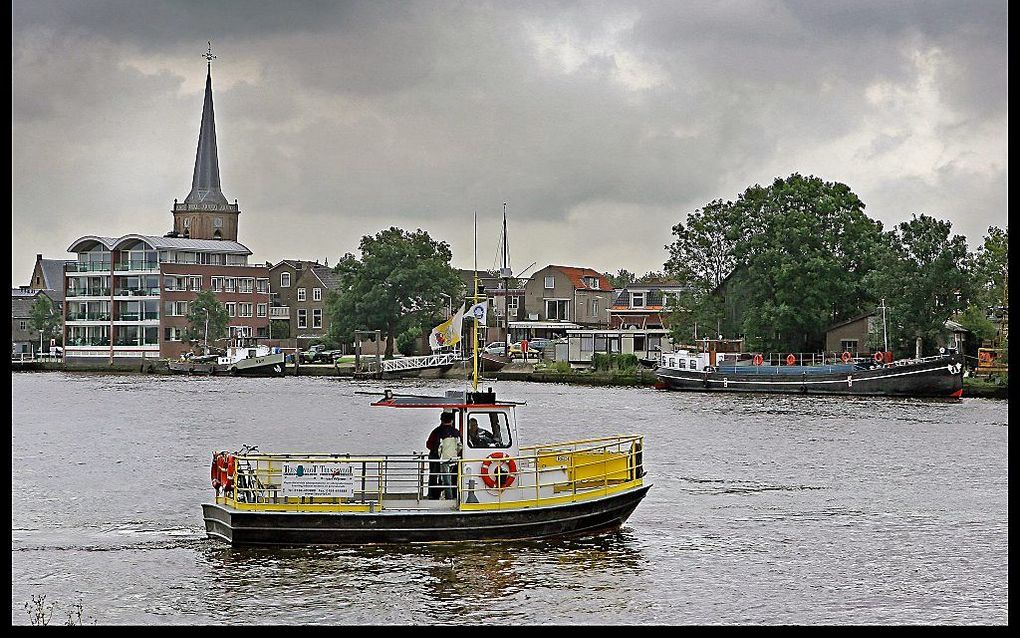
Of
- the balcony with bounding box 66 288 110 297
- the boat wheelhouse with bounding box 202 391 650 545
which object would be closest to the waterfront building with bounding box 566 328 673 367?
the balcony with bounding box 66 288 110 297

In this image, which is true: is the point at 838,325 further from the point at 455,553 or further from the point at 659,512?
the point at 455,553

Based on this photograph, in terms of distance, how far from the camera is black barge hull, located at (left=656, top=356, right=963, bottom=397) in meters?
72.8

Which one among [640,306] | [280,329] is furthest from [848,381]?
[280,329]

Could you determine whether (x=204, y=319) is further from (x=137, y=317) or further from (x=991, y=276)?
(x=991, y=276)

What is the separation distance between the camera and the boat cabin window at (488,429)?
23.8 metres

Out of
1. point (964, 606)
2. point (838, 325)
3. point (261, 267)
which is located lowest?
point (964, 606)

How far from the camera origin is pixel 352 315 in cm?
12075

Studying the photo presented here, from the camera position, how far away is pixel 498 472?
23.2 m

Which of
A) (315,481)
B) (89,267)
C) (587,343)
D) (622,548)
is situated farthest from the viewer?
(89,267)

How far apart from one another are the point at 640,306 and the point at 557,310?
12.0 meters

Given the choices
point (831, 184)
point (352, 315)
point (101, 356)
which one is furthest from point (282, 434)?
point (101, 356)

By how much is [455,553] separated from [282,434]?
Result: 105 feet

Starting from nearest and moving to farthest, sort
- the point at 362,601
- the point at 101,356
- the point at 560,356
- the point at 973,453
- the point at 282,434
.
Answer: the point at 362,601 < the point at 973,453 < the point at 282,434 < the point at 560,356 < the point at 101,356

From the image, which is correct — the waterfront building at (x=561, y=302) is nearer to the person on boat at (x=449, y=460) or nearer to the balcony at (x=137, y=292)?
the balcony at (x=137, y=292)
